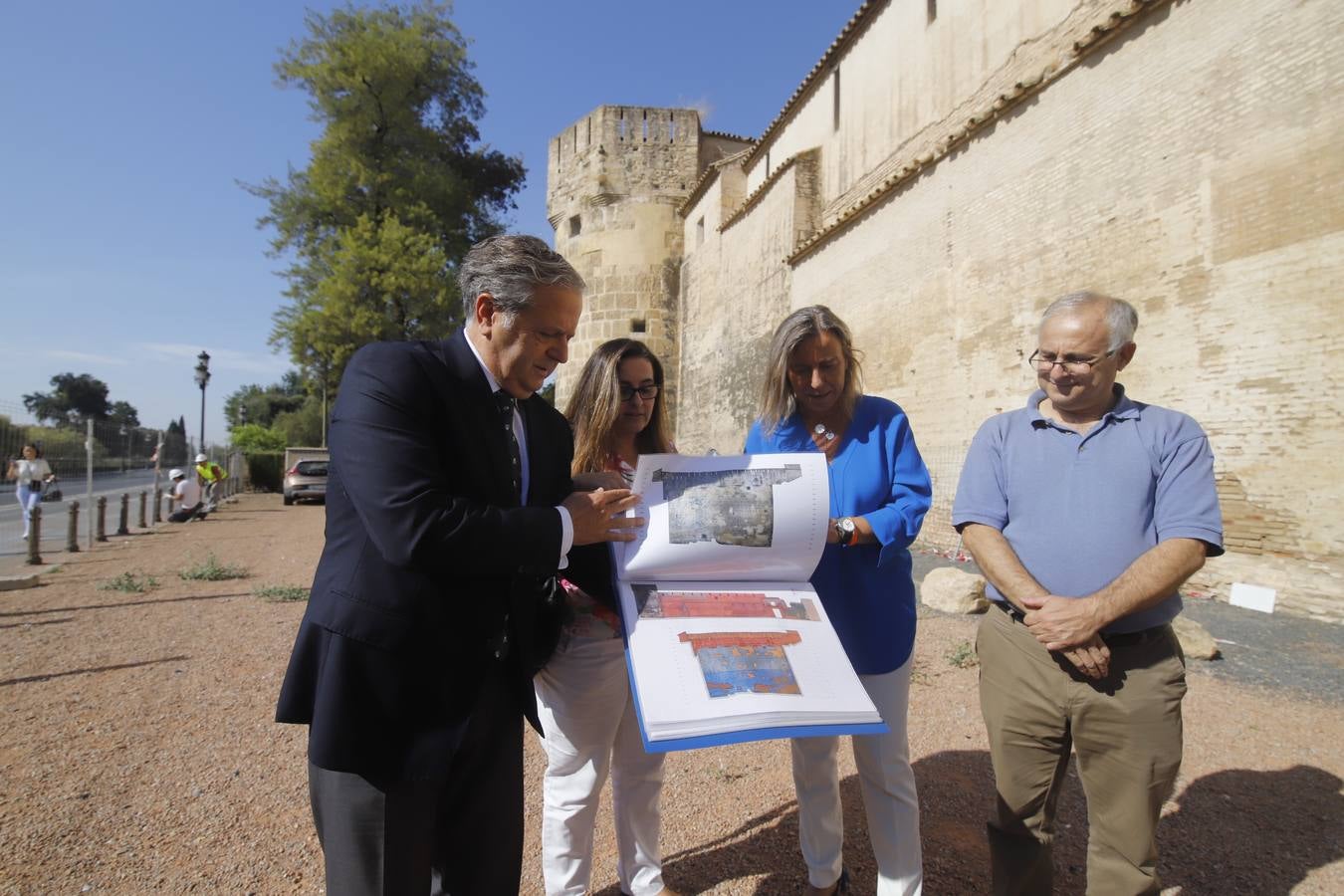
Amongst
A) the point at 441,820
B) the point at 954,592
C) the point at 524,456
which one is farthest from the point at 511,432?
the point at 954,592

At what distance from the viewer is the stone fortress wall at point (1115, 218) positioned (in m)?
6.16

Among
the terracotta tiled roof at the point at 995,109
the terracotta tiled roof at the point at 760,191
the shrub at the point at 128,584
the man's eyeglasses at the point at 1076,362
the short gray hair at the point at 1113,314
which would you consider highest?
the terracotta tiled roof at the point at 760,191

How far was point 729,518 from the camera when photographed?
1.87 m

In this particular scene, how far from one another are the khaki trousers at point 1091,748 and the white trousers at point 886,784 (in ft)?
0.94

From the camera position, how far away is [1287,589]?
20.4ft

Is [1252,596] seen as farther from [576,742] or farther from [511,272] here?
[511,272]

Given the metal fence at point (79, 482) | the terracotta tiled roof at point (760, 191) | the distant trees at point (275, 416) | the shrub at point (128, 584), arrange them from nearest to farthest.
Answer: the shrub at point (128, 584)
the metal fence at point (79, 482)
the terracotta tiled roof at point (760, 191)
the distant trees at point (275, 416)

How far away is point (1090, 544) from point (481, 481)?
5.69 ft

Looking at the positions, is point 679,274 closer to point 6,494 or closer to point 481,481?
point 6,494

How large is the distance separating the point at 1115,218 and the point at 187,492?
57.7 ft

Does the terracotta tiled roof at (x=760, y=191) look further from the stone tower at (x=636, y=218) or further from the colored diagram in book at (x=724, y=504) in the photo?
the colored diagram in book at (x=724, y=504)

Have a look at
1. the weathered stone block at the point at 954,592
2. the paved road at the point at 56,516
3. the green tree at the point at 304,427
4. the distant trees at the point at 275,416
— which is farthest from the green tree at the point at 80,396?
the weathered stone block at the point at 954,592

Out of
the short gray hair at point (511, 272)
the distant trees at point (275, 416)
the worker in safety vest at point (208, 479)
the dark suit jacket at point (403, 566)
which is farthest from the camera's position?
the distant trees at point (275, 416)

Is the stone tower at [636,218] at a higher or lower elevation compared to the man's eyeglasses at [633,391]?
higher
